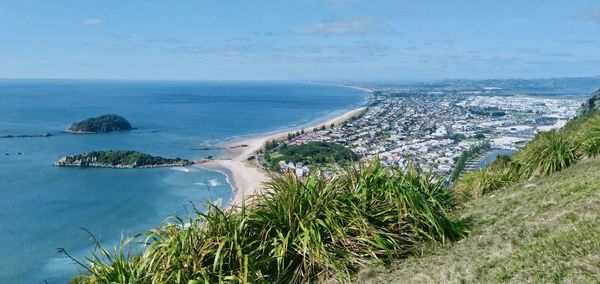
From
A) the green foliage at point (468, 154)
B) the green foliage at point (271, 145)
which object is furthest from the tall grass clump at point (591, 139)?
the green foliage at point (271, 145)

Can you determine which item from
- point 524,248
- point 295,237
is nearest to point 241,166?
point 295,237

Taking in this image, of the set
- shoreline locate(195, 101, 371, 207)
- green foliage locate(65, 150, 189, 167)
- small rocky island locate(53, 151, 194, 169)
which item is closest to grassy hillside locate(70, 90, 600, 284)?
shoreline locate(195, 101, 371, 207)

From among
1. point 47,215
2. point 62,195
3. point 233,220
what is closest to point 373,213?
point 233,220

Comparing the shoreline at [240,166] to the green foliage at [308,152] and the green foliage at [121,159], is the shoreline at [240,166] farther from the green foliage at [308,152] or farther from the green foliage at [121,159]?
the green foliage at [121,159]

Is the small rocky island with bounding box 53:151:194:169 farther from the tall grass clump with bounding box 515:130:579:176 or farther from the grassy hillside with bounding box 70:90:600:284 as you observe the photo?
the grassy hillside with bounding box 70:90:600:284

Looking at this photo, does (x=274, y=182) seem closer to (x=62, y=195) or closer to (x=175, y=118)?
(x=62, y=195)

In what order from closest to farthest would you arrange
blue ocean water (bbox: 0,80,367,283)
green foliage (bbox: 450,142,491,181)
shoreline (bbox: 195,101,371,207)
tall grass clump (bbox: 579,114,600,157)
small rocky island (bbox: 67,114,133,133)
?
tall grass clump (bbox: 579,114,600,157) < blue ocean water (bbox: 0,80,367,283) < green foliage (bbox: 450,142,491,181) < shoreline (bbox: 195,101,371,207) < small rocky island (bbox: 67,114,133,133)
